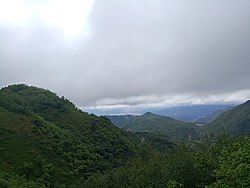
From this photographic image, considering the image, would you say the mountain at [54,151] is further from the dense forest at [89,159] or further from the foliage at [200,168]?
the foliage at [200,168]

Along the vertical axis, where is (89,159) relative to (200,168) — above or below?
below

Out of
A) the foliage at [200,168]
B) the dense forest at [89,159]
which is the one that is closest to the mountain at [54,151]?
the dense forest at [89,159]

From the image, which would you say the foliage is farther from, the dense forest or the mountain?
the mountain

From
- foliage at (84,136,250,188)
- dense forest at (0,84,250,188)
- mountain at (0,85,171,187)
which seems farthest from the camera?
mountain at (0,85,171,187)

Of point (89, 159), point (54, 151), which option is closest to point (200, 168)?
point (89, 159)

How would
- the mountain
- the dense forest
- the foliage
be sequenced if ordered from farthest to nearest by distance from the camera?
the mountain, the dense forest, the foliage

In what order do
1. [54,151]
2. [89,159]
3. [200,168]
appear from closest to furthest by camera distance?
[200,168] → [54,151] → [89,159]

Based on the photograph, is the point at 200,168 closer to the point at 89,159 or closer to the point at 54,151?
the point at 89,159

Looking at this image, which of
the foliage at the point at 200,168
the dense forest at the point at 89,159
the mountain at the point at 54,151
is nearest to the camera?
the foliage at the point at 200,168

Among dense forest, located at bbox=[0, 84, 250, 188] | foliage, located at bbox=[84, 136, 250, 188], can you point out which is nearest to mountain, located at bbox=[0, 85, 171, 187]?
dense forest, located at bbox=[0, 84, 250, 188]

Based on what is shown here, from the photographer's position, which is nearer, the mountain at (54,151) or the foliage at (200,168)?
the foliage at (200,168)

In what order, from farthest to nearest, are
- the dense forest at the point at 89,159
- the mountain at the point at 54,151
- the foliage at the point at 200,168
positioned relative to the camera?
the mountain at the point at 54,151
the dense forest at the point at 89,159
the foliage at the point at 200,168

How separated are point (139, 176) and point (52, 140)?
99185 millimetres

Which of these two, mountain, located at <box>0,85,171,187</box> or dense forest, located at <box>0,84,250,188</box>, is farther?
mountain, located at <box>0,85,171,187</box>
